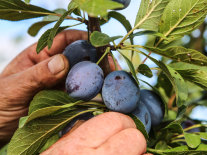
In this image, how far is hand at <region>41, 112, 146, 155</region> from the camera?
1.96 ft

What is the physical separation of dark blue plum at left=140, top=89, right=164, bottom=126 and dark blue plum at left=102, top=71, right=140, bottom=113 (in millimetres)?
144

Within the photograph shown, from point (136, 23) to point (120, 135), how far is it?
14.2 inches

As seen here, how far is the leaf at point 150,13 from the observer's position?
69 cm

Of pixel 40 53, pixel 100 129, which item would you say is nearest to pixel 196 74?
pixel 100 129

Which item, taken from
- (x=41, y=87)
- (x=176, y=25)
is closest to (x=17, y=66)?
(x=41, y=87)

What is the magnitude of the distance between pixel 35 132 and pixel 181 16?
0.59m

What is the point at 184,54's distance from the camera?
23.6 inches

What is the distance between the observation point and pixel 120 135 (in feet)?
2.06

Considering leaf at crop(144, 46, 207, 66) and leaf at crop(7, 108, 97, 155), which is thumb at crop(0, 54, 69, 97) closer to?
leaf at crop(7, 108, 97, 155)

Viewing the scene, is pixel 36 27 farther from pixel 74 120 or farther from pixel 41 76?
pixel 74 120

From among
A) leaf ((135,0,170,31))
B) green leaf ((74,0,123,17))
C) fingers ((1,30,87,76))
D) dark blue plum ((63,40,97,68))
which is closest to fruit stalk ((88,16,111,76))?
dark blue plum ((63,40,97,68))

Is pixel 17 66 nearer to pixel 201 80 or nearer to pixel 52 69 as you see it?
pixel 52 69

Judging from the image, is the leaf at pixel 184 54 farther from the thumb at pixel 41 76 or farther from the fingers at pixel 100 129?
the thumb at pixel 41 76

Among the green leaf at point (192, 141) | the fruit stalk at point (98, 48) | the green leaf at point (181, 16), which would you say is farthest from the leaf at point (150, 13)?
the green leaf at point (192, 141)
